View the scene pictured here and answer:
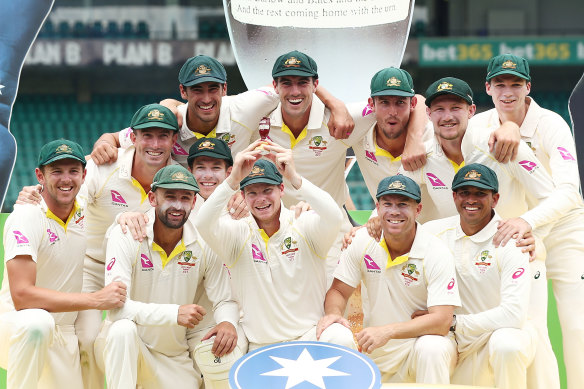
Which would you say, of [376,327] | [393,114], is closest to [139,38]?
[393,114]

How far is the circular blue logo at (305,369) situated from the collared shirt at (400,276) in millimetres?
740

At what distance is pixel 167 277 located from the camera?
4324mm

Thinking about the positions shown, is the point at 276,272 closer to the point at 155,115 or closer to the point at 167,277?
the point at 167,277

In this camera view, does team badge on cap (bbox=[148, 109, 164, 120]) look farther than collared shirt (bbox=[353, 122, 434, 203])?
No

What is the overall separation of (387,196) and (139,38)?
8941 mm

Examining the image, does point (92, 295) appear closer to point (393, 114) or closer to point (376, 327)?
point (376, 327)

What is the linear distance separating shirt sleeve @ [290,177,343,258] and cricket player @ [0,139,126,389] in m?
0.99

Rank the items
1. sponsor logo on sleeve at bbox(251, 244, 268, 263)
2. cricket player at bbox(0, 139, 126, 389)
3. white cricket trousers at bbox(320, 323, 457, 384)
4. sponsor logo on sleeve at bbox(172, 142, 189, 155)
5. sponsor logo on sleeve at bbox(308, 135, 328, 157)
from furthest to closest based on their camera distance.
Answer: sponsor logo on sleeve at bbox(308, 135, 328, 157)
sponsor logo on sleeve at bbox(172, 142, 189, 155)
sponsor logo on sleeve at bbox(251, 244, 268, 263)
cricket player at bbox(0, 139, 126, 389)
white cricket trousers at bbox(320, 323, 457, 384)

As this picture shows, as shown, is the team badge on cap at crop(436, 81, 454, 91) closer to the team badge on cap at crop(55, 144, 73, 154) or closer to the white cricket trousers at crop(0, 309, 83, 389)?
the team badge on cap at crop(55, 144, 73, 154)

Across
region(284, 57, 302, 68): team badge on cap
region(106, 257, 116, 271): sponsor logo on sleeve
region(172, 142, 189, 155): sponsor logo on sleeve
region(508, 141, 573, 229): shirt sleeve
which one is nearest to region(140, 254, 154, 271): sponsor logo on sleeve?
region(106, 257, 116, 271): sponsor logo on sleeve

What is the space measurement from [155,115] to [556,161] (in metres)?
2.22

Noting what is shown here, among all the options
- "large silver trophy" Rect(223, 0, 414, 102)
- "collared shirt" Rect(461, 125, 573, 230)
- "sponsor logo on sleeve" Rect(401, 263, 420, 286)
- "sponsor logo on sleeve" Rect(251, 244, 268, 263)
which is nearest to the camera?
"sponsor logo on sleeve" Rect(401, 263, 420, 286)

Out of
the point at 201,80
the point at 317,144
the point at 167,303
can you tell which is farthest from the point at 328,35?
the point at 167,303

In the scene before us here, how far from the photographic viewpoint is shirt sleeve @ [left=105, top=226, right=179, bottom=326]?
4.12 metres
